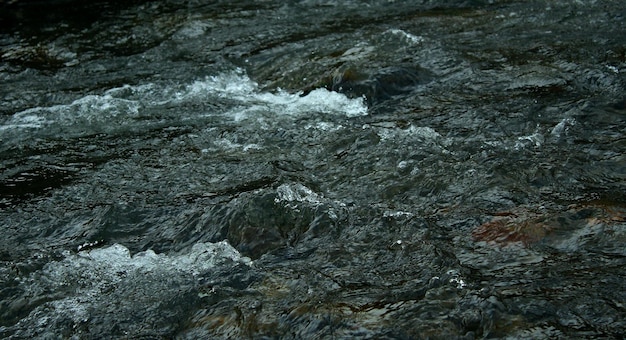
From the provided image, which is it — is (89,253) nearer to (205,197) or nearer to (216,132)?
(205,197)

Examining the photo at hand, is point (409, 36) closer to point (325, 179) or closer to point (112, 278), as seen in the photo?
point (325, 179)

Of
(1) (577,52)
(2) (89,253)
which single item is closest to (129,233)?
(2) (89,253)

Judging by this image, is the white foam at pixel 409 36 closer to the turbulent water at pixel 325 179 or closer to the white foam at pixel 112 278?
the turbulent water at pixel 325 179

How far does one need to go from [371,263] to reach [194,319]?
3.32ft

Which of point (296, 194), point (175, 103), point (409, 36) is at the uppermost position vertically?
point (409, 36)

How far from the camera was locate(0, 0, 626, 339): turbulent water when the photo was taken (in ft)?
11.8

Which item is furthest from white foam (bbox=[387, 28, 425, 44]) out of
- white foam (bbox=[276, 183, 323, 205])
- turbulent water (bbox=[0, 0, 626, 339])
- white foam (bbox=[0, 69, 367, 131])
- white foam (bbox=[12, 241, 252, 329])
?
white foam (bbox=[12, 241, 252, 329])

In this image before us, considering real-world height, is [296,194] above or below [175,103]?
above

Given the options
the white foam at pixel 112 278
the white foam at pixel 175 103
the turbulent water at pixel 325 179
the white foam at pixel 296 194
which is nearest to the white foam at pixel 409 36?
the turbulent water at pixel 325 179

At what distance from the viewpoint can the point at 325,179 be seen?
5.00 metres

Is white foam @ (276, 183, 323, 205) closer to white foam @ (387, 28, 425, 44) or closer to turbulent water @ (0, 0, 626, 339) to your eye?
turbulent water @ (0, 0, 626, 339)

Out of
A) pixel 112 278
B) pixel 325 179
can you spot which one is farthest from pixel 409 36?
pixel 112 278

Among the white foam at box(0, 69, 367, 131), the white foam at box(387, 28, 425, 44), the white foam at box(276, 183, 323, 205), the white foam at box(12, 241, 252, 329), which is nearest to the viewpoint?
the white foam at box(12, 241, 252, 329)

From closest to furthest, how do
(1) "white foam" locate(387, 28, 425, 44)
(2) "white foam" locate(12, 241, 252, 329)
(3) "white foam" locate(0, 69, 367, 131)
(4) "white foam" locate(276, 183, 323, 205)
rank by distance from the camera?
1. (2) "white foam" locate(12, 241, 252, 329)
2. (4) "white foam" locate(276, 183, 323, 205)
3. (3) "white foam" locate(0, 69, 367, 131)
4. (1) "white foam" locate(387, 28, 425, 44)
